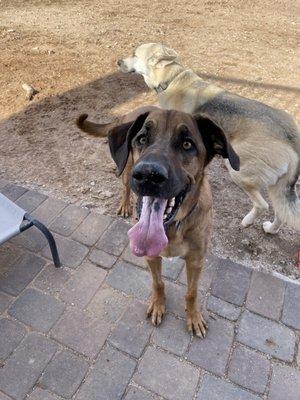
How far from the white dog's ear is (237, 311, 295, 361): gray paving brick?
3146 millimetres

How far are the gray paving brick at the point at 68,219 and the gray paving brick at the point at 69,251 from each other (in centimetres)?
10

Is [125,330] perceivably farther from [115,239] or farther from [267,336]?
[267,336]

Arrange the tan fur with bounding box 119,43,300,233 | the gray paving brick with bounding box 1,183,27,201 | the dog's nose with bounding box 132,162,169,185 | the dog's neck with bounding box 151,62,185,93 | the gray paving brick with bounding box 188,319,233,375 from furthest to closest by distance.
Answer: the dog's neck with bounding box 151,62,185,93
the gray paving brick with bounding box 1,183,27,201
the tan fur with bounding box 119,43,300,233
the gray paving brick with bounding box 188,319,233,375
the dog's nose with bounding box 132,162,169,185

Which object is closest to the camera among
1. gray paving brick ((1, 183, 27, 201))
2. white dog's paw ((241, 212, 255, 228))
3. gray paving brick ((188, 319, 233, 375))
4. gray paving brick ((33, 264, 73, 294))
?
gray paving brick ((188, 319, 233, 375))

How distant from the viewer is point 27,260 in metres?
3.22

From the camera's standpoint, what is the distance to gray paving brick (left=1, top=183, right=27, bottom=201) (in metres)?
3.85

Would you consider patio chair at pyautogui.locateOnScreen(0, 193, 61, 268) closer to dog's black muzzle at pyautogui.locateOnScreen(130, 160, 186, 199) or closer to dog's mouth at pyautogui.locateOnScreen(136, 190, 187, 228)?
dog's mouth at pyautogui.locateOnScreen(136, 190, 187, 228)

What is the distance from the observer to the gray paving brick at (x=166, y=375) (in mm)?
2432

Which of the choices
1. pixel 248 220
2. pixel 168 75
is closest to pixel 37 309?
pixel 248 220

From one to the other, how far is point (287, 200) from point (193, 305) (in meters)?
1.29

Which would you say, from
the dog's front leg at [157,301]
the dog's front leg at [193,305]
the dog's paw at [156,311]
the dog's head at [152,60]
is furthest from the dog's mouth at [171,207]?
the dog's head at [152,60]

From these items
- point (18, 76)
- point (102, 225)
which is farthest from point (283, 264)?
point (18, 76)

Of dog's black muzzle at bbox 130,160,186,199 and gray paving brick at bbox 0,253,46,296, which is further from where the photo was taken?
gray paving brick at bbox 0,253,46,296

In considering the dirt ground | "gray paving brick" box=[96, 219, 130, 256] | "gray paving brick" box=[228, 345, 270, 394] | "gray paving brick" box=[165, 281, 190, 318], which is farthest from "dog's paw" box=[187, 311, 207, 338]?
"gray paving brick" box=[96, 219, 130, 256]
